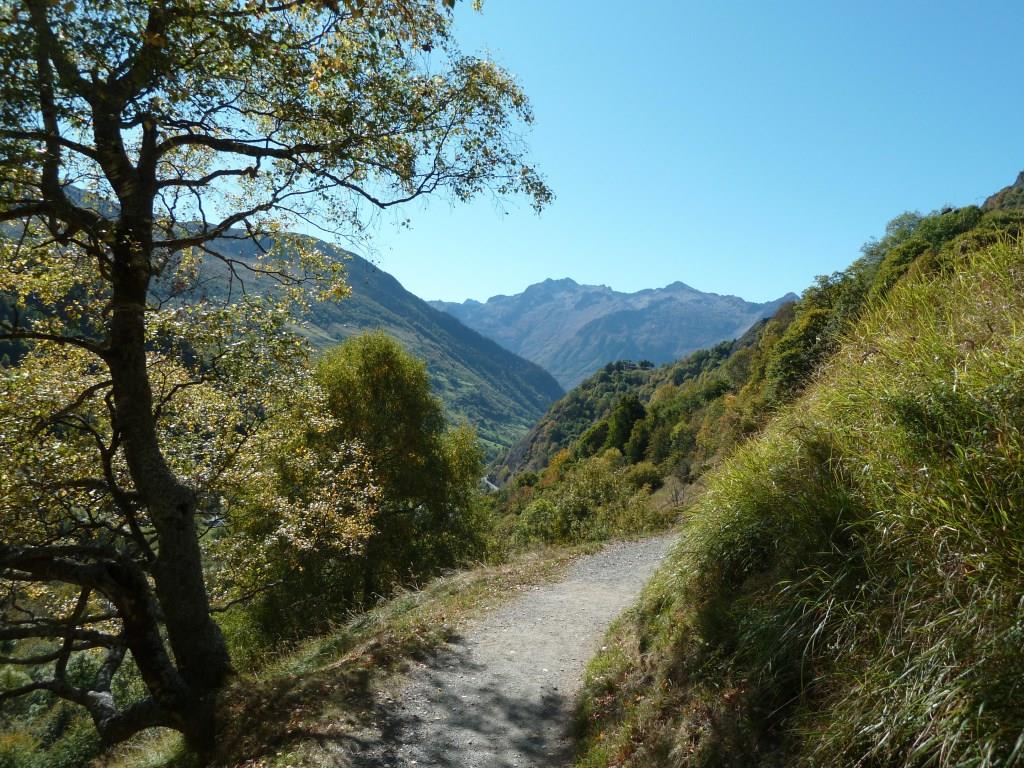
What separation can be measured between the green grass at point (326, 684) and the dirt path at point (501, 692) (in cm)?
38

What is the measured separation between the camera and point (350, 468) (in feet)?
48.8

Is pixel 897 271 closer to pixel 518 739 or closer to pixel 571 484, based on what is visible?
pixel 571 484

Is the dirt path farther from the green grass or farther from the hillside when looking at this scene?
the hillside

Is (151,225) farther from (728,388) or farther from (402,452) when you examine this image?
(728,388)

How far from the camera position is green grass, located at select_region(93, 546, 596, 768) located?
267 inches

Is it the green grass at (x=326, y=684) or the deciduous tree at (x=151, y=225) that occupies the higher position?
the deciduous tree at (x=151, y=225)

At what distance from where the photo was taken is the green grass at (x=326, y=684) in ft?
22.2

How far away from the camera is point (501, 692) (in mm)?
7695

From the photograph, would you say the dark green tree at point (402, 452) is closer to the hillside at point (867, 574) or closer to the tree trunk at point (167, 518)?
the tree trunk at point (167, 518)

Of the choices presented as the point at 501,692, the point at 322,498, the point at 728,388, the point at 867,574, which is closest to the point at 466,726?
the point at 501,692

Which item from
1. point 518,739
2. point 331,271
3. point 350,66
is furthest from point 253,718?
point 350,66

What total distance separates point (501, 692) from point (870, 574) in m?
5.17

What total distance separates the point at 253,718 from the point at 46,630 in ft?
8.59

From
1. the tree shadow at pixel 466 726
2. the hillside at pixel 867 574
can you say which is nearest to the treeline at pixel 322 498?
the tree shadow at pixel 466 726
